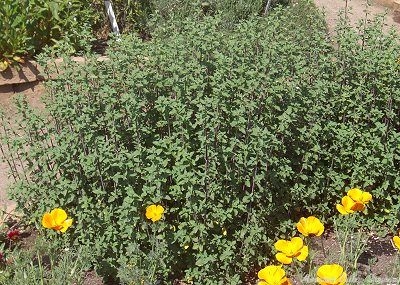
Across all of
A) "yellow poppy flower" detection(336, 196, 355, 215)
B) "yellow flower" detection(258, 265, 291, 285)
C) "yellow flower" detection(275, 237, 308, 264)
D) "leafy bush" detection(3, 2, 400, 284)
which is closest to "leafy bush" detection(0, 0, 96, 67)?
"leafy bush" detection(3, 2, 400, 284)

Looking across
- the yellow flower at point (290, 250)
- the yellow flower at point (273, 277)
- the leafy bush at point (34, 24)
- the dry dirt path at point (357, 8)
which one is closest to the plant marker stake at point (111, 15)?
the leafy bush at point (34, 24)

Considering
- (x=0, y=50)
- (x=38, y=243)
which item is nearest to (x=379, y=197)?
(x=38, y=243)

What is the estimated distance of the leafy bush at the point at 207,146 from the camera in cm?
372

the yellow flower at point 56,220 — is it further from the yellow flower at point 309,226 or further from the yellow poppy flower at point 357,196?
the yellow poppy flower at point 357,196

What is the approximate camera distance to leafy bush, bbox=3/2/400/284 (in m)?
3.72

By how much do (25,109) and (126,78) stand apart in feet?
2.22

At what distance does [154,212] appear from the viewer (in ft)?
11.5

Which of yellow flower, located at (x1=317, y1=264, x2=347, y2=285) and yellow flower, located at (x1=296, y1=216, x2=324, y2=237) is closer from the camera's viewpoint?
yellow flower, located at (x1=317, y1=264, x2=347, y2=285)

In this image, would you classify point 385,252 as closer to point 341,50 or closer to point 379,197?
point 379,197

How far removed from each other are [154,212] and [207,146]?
1.56 feet

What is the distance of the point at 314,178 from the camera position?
423 cm

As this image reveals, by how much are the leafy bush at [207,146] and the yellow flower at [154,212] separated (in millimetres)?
109

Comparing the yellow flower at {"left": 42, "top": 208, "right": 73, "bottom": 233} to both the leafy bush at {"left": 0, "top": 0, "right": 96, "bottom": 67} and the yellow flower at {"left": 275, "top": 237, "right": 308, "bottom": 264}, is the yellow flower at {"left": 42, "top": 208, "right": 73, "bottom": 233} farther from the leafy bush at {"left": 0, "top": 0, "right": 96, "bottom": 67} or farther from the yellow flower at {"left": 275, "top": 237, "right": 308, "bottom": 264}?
the leafy bush at {"left": 0, "top": 0, "right": 96, "bottom": 67}

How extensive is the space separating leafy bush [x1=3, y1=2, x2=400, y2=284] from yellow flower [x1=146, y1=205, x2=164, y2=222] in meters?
0.11
